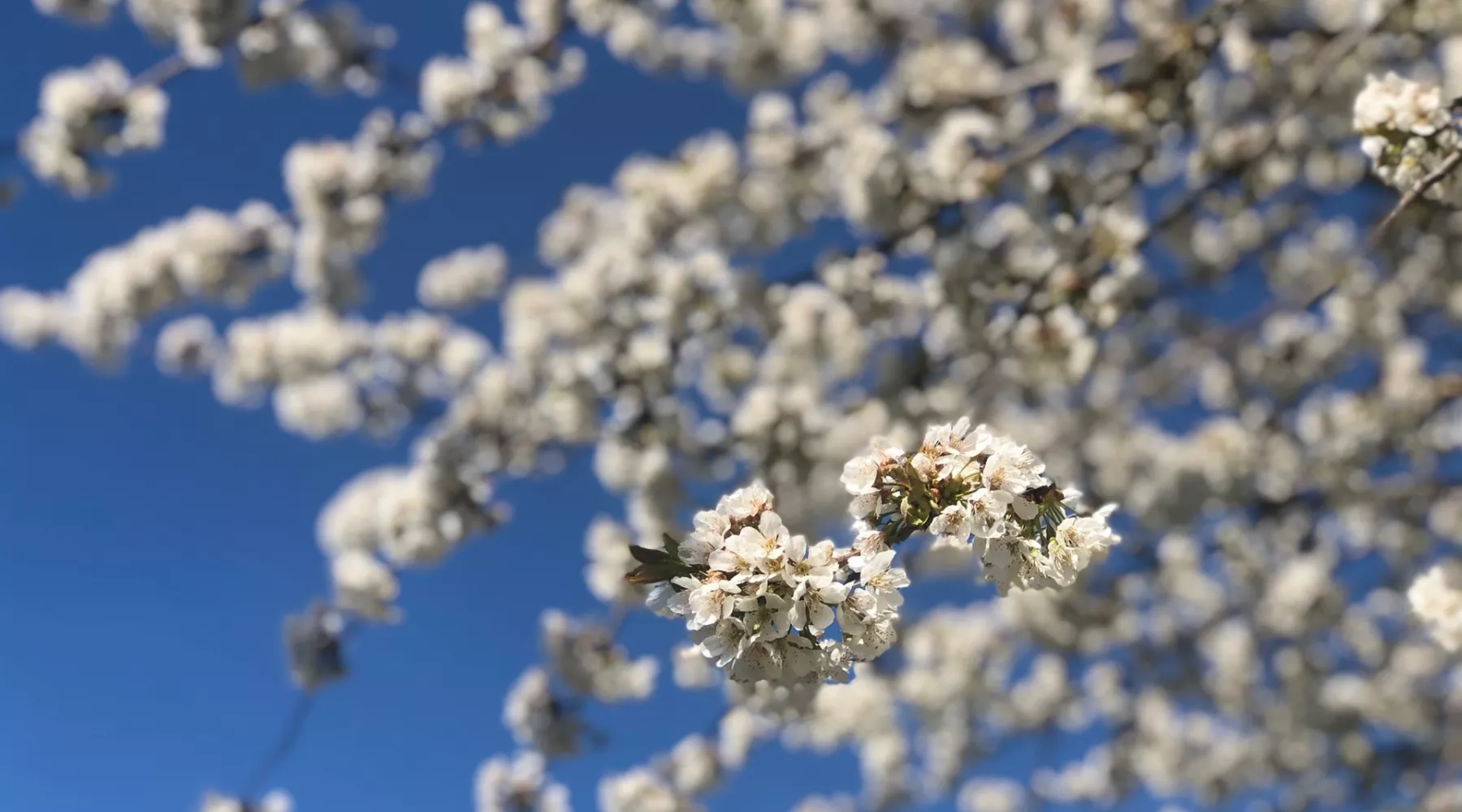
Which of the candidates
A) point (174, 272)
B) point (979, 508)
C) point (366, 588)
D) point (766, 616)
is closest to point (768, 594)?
point (766, 616)

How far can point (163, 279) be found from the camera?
618 cm

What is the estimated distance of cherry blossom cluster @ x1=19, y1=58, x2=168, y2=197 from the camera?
473 centimetres

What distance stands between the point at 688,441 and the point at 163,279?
4020 mm

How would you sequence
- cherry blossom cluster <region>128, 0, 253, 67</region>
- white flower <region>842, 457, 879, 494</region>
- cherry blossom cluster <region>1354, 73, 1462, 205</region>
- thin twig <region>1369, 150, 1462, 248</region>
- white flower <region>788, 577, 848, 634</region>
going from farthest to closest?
cherry blossom cluster <region>128, 0, 253, 67</region> < cherry blossom cluster <region>1354, 73, 1462, 205</region> < thin twig <region>1369, 150, 1462, 248</region> < white flower <region>842, 457, 879, 494</region> < white flower <region>788, 577, 848, 634</region>

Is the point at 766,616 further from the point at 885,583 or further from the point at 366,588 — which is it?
the point at 366,588

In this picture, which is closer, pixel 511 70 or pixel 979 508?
pixel 979 508

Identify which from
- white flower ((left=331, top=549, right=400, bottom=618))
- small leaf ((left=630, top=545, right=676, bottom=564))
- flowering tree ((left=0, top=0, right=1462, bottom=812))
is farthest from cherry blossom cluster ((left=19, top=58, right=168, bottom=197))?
small leaf ((left=630, top=545, right=676, bottom=564))

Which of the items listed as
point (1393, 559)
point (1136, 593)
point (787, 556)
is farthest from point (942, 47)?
point (787, 556)

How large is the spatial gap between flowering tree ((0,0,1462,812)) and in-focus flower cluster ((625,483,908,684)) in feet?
4.21

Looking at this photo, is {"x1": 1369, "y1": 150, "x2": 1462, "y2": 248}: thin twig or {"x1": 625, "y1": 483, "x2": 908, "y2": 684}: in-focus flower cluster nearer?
{"x1": 625, "y1": 483, "x2": 908, "y2": 684}: in-focus flower cluster

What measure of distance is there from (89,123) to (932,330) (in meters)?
4.43

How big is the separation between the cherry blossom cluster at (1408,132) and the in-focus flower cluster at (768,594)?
59.5 inches

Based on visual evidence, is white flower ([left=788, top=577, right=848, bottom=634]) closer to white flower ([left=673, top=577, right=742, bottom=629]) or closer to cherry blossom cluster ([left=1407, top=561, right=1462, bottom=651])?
white flower ([left=673, top=577, right=742, bottom=629])

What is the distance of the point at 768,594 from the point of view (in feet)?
4.84
